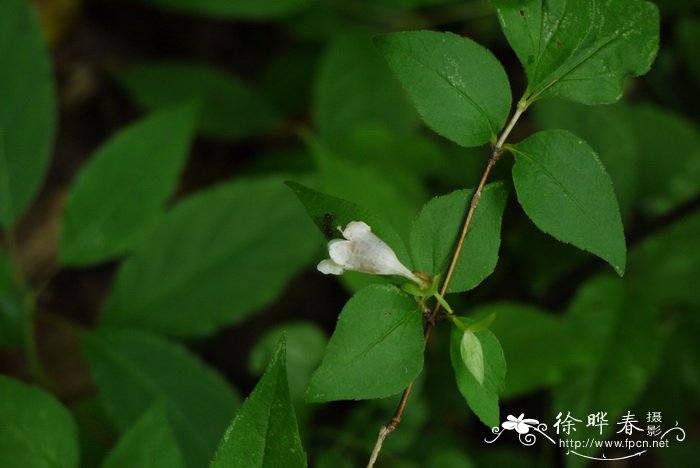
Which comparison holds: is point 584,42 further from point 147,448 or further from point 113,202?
point 113,202

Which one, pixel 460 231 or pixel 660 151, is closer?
pixel 460 231

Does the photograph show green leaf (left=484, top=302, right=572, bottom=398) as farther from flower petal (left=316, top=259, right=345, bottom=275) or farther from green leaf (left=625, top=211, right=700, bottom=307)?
flower petal (left=316, top=259, right=345, bottom=275)

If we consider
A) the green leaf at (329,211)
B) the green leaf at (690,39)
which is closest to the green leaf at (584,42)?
the green leaf at (329,211)

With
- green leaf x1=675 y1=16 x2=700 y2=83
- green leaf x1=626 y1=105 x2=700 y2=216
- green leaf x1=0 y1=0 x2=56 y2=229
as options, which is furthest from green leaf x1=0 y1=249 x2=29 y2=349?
green leaf x1=675 y1=16 x2=700 y2=83

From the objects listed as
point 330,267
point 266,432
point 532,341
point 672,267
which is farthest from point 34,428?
point 672,267

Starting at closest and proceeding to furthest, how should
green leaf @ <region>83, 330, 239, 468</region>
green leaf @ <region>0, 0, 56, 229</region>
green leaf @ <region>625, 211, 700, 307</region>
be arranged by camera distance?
green leaf @ <region>83, 330, 239, 468</region>, green leaf @ <region>0, 0, 56, 229</region>, green leaf @ <region>625, 211, 700, 307</region>

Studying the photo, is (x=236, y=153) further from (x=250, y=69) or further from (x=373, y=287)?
(x=373, y=287)

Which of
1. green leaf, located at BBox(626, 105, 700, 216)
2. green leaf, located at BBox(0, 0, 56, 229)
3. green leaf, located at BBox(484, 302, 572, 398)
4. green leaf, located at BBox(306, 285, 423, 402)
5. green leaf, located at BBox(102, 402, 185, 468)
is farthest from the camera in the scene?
green leaf, located at BBox(626, 105, 700, 216)
